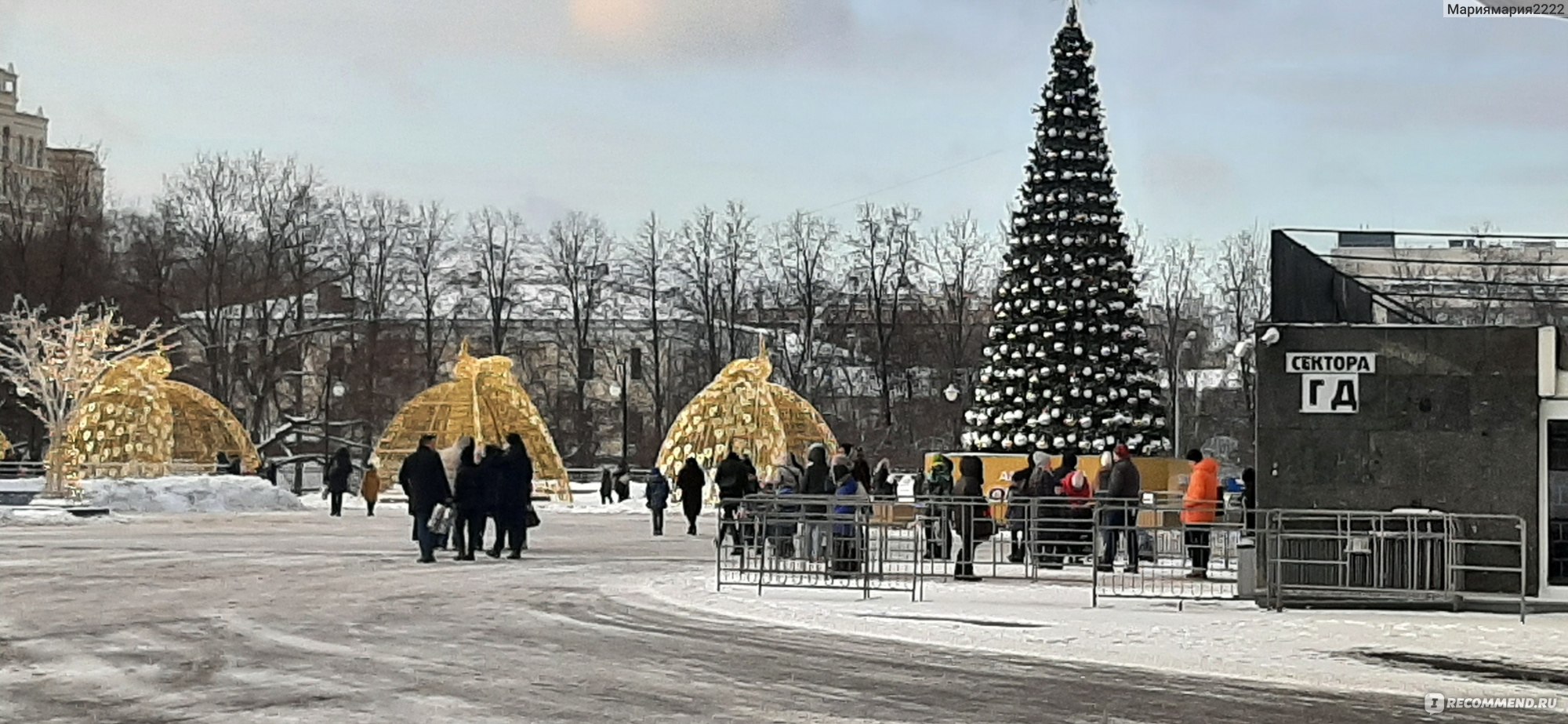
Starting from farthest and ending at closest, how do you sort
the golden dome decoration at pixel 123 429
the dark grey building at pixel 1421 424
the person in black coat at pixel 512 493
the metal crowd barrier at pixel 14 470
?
the metal crowd barrier at pixel 14 470 < the golden dome decoration at pixel 123 429 < the person in black coat at pixel 512 493 < the dark grey building at pixel 1421 424

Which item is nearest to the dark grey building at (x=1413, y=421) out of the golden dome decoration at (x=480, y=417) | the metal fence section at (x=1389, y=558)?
the metal fence section at (x=1389, y=558)

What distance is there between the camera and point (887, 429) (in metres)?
76.4

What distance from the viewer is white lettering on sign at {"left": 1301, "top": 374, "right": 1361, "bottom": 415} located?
67.8 feet

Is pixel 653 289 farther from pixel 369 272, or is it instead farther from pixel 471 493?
pixel 471 493

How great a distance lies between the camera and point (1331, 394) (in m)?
20.7

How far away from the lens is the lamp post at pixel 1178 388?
207 ft

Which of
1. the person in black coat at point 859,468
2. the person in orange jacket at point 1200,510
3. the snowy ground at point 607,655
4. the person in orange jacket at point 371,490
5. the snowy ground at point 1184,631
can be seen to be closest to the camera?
the snowy ground at point 607,655

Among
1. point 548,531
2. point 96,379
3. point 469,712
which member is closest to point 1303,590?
point 469,712

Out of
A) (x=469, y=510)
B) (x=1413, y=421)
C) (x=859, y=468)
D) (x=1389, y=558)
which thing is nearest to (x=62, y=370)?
(x=469, y=510)

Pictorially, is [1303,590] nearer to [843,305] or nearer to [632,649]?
[632,649]

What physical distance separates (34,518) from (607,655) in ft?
89.2

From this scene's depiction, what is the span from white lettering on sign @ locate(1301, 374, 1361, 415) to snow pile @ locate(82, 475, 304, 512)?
2966 cm

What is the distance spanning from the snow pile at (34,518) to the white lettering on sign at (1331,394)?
84.1 ft

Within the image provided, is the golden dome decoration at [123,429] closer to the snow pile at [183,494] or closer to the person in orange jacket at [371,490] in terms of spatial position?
the snow pile at [183,494]
